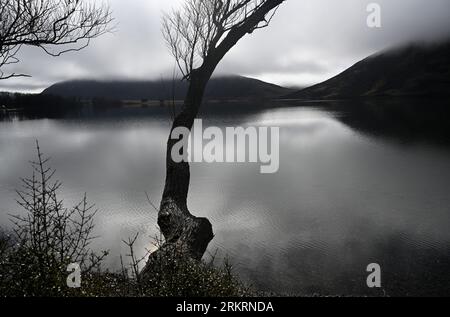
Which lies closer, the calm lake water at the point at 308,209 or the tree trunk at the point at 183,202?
the tree trunk at the point at 183,202

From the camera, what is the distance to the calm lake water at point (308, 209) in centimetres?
1301

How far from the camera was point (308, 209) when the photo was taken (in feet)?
68.0

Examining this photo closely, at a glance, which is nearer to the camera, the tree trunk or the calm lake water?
the tree trunk

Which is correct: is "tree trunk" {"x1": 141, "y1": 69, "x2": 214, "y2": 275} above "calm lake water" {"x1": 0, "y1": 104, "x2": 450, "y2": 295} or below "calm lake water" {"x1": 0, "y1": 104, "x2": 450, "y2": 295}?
above

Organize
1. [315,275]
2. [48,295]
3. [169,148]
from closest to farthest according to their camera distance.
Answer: [48,295] → [169,148] → [315,275]

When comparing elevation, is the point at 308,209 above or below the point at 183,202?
below

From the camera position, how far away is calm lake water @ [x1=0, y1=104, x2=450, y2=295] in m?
13.0

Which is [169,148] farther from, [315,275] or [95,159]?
[95,159]

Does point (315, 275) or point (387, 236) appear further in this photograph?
point (387, 236)

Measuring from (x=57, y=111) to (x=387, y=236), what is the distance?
207671 millimetres
